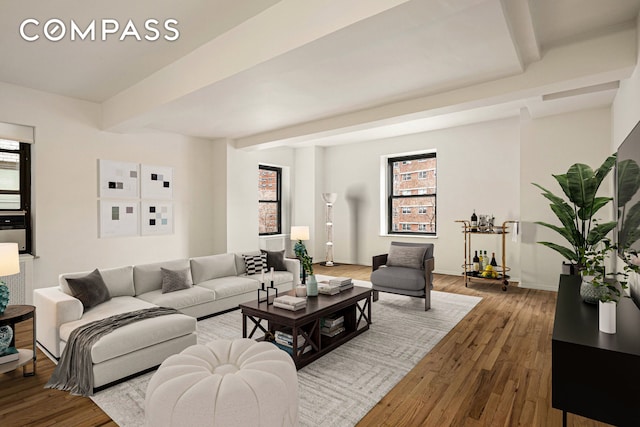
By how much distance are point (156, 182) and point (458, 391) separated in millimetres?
5312

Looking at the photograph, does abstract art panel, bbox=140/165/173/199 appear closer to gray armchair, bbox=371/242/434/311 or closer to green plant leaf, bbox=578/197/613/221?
gray armchair, bbox=371/242/434/311

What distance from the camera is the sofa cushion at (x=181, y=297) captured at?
12.0 feet

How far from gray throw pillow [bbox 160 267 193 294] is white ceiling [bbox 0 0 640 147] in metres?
1.96

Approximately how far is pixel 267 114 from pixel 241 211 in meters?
2.45

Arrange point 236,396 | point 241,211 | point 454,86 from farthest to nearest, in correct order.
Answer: point 241,211
point 454,86
point 236,396

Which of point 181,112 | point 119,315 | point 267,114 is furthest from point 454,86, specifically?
point 119,315

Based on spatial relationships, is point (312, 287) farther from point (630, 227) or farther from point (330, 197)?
point (330, 197)

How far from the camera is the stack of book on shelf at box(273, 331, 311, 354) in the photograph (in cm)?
299

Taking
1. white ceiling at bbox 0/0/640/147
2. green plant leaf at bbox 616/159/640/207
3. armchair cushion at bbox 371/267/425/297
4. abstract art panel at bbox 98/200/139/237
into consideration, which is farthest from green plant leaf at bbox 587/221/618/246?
abstract art panel at bbox 98/200/139/237

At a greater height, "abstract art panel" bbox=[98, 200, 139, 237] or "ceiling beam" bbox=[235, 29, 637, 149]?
"ceiling beam" bbox=[235, 29, 637, 149]

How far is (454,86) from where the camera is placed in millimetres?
3824

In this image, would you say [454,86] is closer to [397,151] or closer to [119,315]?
[397,151]

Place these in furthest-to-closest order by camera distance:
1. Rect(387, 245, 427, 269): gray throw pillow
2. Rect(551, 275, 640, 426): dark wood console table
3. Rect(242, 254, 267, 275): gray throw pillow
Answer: Rect(242, 254, 267, 275): gray throw pillow, Rect(387, 245, 427, 269): gray throw pillow, Rect(551, 275, 640, 426): dark wood console table

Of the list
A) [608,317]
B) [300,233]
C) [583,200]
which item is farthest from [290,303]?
[300,233]
